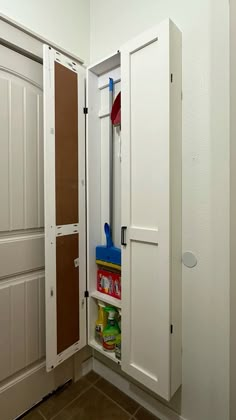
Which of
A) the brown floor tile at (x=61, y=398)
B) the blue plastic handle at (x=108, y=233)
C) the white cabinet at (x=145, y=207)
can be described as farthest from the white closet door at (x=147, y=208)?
the brown floor tile at (x=61, y=398)

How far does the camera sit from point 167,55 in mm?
959

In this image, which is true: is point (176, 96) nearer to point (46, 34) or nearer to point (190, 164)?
point (190, 164)

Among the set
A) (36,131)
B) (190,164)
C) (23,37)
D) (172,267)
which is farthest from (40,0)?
(172,267)

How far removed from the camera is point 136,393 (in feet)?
4.34

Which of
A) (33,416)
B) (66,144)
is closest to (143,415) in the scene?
(33,416)

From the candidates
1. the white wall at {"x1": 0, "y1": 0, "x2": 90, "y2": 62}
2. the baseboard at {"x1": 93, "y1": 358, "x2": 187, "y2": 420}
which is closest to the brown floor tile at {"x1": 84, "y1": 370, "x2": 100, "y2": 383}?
the baseboard at {"x1": 93, "y1": 358, "x2": 187, "y2": 420}

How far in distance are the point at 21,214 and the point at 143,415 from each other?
1284 millimetres

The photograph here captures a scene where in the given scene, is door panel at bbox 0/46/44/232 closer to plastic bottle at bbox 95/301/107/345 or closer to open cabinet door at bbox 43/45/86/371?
open cabinet door at bbox 43/45/86/371

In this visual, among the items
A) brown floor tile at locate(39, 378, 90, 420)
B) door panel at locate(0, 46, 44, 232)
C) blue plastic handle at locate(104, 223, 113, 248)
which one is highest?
door panel at locate(0, 46, 44, 232)

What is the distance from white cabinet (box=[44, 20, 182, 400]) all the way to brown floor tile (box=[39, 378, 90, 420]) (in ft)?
0.95

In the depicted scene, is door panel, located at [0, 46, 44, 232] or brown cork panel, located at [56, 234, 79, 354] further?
brown cork panel, located at [56, 234, 79, 354]

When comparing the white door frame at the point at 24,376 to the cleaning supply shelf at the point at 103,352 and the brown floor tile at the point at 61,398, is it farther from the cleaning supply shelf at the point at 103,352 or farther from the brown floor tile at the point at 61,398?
the cleaning supply shelf at the point at 103,352

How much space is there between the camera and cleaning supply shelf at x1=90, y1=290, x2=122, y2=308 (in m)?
1.30

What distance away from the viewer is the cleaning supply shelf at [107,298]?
1.30 meters
